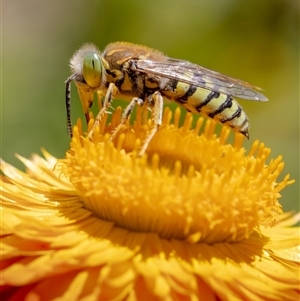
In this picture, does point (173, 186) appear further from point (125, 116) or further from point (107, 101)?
point (107, 101)

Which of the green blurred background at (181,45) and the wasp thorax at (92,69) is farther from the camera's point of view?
the green blurred background at (181,45)

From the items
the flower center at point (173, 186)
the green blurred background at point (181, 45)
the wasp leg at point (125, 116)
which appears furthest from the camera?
the green blurred background at point (181, 45)

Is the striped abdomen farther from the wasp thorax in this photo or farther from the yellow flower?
the wasp thorax

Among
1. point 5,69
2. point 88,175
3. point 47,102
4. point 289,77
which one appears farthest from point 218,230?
point 289,77

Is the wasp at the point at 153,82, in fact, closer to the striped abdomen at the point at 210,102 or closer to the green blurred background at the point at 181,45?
the striped abdomen at the point at 210,102

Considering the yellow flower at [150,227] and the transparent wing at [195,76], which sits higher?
the transparent wing at [195,76]

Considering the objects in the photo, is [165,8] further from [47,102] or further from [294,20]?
[47,102]

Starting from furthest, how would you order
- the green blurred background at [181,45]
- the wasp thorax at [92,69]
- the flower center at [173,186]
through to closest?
the green blurred background at [181,45] < the wasp thorax at [92,69] < the flower center at [173,186]

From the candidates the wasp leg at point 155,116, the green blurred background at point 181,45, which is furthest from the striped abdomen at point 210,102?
the green blurred background at point 181,45

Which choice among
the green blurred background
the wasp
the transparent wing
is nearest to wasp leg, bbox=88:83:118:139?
the wasp
